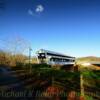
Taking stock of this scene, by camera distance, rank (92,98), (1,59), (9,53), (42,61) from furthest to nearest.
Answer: (9,53)
(1,59)
(42,61)
(92,98)

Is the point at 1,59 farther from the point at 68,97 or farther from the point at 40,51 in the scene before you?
the point at 68,97

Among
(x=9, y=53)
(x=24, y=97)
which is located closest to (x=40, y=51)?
(x=9, y=53)

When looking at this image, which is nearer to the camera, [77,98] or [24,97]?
[77,98]

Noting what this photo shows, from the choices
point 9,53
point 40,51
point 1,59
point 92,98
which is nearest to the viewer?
point 92,98

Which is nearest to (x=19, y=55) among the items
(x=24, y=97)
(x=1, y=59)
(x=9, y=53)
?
(x=9, y=53)

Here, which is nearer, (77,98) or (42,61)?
(77,98)

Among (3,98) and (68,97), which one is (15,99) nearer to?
(3,98)

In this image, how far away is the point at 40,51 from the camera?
50500 millimetres

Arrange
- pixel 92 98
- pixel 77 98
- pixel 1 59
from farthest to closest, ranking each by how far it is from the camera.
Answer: pixel 1 59, pixel 92 98, pixel 77 98

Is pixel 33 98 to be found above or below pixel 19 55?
below

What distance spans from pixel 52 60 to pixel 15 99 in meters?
40.3

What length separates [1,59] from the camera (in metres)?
64.9

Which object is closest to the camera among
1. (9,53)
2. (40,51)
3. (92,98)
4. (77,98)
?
(77,98)

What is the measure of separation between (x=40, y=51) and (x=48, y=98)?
125 ft
